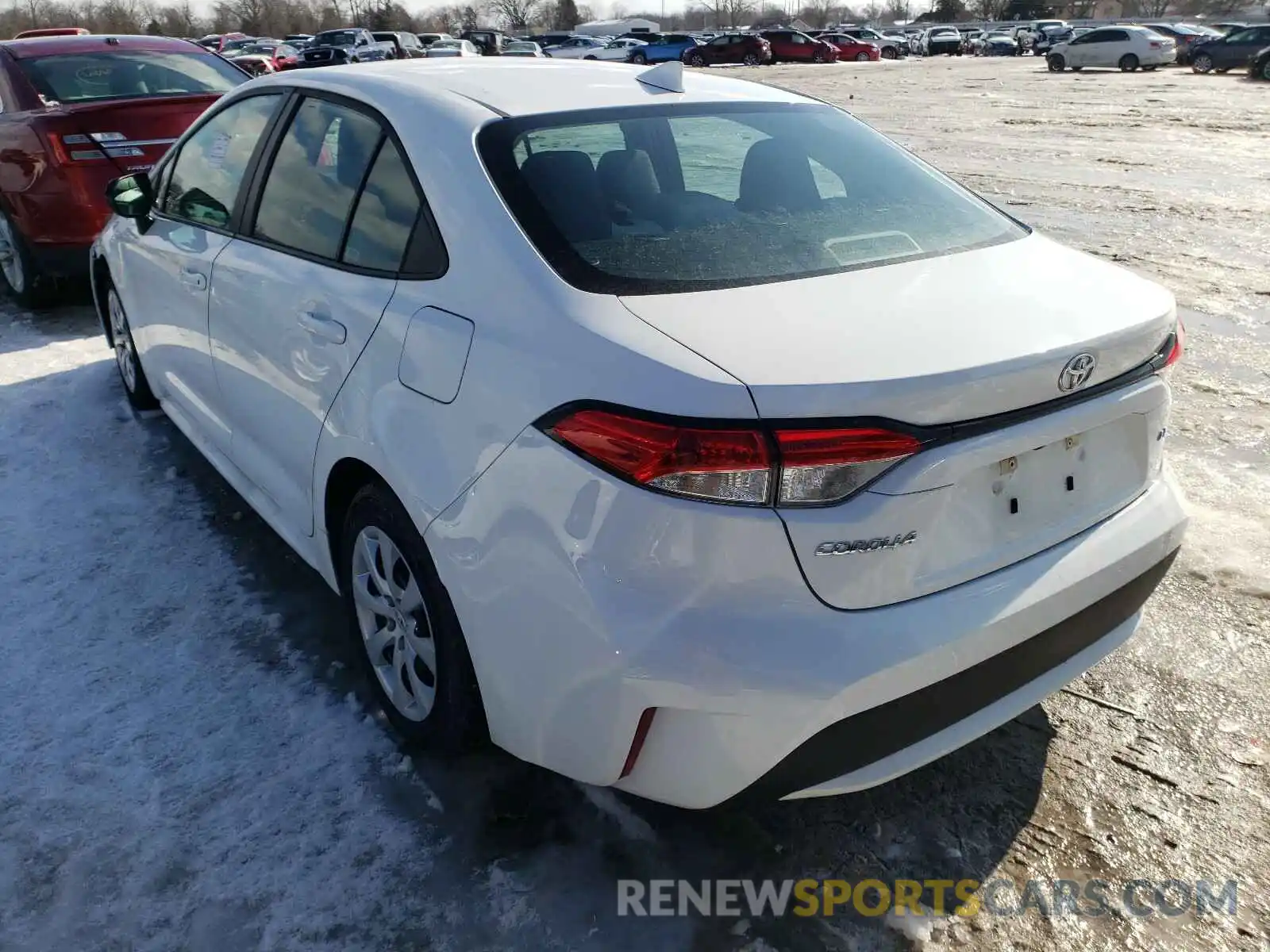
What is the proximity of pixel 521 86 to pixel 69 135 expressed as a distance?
4.54 m

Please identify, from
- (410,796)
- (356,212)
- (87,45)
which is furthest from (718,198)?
(87,45)

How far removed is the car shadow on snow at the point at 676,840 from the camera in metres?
2.10

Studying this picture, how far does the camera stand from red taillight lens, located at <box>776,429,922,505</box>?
170cm

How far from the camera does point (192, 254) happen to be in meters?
3.48

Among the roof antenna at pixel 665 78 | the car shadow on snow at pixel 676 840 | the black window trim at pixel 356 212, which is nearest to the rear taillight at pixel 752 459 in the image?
the car shadow on snow at pixel 676 840

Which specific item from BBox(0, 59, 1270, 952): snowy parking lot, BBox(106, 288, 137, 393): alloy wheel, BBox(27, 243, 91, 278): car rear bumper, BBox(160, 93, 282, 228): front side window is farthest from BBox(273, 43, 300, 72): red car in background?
BBox(0, 59, 1270, 952): snowy parking lot

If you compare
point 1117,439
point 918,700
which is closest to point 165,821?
point 918,700

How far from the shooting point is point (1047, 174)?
11500 mm

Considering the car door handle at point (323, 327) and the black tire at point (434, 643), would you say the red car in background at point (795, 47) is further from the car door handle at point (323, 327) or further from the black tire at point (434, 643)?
the black tire at point (434, 643)

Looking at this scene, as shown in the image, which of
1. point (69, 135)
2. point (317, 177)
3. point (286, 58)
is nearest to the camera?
point (317, 177)

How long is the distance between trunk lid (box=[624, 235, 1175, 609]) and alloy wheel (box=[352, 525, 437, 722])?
941 mm

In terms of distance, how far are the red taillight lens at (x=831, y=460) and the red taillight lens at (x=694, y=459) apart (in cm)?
4

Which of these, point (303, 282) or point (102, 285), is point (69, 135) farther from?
point (303, 282)

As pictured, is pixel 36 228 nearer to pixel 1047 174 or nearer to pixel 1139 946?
pixel 1139 946
